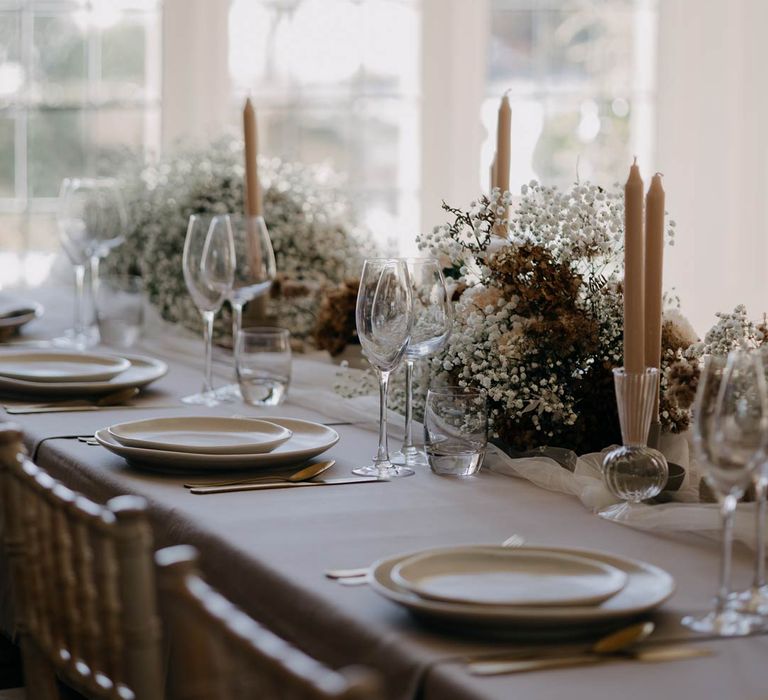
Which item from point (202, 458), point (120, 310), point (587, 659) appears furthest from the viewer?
point (120, 310)

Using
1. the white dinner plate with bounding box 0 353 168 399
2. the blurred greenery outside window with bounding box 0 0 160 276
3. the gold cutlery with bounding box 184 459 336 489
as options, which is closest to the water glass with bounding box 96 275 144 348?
the white dinner plate with bounding box 0 353 168 399

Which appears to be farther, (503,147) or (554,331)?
(503,147)

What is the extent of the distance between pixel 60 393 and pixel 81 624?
0.97 metres

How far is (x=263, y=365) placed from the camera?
6.47 ft

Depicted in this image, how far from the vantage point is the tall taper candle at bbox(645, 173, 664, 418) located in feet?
4.59

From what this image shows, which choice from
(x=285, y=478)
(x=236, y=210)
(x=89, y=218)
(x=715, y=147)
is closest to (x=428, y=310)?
(x=285, y=478)

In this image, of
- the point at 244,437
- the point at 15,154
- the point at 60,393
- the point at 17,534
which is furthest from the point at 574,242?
the point at 15,154

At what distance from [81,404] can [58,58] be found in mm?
3011

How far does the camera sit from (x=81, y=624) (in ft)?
3.44

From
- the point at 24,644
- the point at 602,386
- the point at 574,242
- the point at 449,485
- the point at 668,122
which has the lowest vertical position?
the point at 24,644

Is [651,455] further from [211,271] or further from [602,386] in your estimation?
[211,271]

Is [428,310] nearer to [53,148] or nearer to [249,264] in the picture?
[249,264]

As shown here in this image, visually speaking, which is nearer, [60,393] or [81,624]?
[81,624]

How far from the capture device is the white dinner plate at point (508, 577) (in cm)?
94
